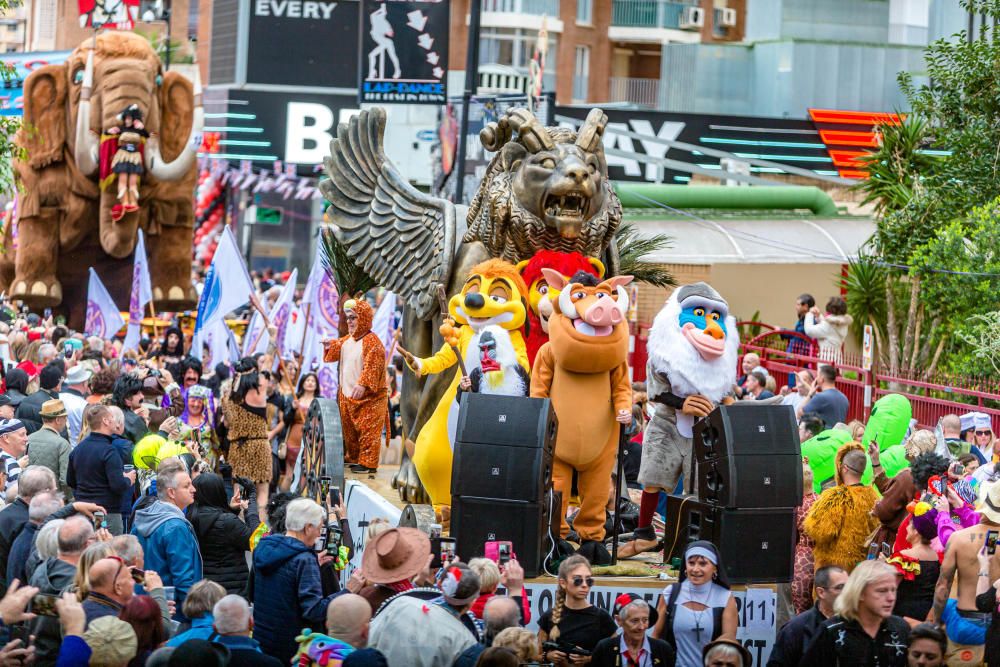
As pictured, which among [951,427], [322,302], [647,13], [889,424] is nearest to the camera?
[889,424]

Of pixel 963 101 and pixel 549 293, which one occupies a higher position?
pixel 963 101

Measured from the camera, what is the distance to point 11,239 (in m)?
24.4

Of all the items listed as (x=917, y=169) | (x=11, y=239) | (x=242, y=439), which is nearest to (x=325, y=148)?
(x=11, y=239)

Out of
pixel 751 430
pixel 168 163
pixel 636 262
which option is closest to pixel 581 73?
pixel 168 163

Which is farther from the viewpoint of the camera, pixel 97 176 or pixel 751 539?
pixel 97 176

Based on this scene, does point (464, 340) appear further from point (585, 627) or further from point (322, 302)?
point (322, 302)

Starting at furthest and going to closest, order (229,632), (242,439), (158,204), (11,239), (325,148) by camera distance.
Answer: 1. (325,148)
2. (11,239)
3. (158,204)
4. (242,439)
5. (229,632)

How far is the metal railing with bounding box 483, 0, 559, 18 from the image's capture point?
4350cm

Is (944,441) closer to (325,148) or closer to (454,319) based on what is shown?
(454,319)

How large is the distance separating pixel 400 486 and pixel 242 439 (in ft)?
7.50

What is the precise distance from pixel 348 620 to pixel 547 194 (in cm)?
412

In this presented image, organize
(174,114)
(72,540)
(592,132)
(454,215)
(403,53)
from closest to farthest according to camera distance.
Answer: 1. (72,540)
2. (592,132)
3. (454,215)
4. (403,53)
5. (174,114)

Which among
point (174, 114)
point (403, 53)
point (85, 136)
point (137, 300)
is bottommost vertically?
point (137, 300)

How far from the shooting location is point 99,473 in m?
9.20
